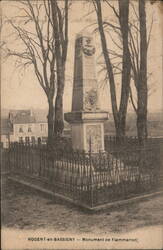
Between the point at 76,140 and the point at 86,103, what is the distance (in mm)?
857

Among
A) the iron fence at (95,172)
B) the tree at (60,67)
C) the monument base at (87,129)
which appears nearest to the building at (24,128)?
the iron fence at (95,172)

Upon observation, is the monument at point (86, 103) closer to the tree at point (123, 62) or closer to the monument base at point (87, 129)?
the monument base at point (87, 129)

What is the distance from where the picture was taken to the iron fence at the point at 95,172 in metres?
5.53

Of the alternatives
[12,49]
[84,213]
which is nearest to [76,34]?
[12,49]

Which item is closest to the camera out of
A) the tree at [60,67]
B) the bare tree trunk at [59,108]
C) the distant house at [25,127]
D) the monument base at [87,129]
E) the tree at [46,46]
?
the distant house at [25,127]

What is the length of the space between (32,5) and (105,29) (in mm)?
2796

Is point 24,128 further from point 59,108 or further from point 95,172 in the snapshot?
point 95,172

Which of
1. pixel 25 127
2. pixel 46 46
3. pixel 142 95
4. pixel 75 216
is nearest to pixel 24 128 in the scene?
pixel 25 127

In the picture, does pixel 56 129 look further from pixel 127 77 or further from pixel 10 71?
pixel 10 71

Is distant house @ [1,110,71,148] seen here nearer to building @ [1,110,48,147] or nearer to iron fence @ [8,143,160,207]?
building @ [1,110,48,147]

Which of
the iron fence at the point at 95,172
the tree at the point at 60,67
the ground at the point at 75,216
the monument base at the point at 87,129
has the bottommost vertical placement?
the ground at the point at 75,216

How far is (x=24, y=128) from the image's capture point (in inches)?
278

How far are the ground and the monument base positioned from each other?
145 centimetres

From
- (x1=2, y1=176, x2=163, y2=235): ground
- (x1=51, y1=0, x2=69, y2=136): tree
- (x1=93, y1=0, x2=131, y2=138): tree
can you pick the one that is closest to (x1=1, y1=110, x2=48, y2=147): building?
(x1=51, y1=0, x2=69, y2=136): tree
